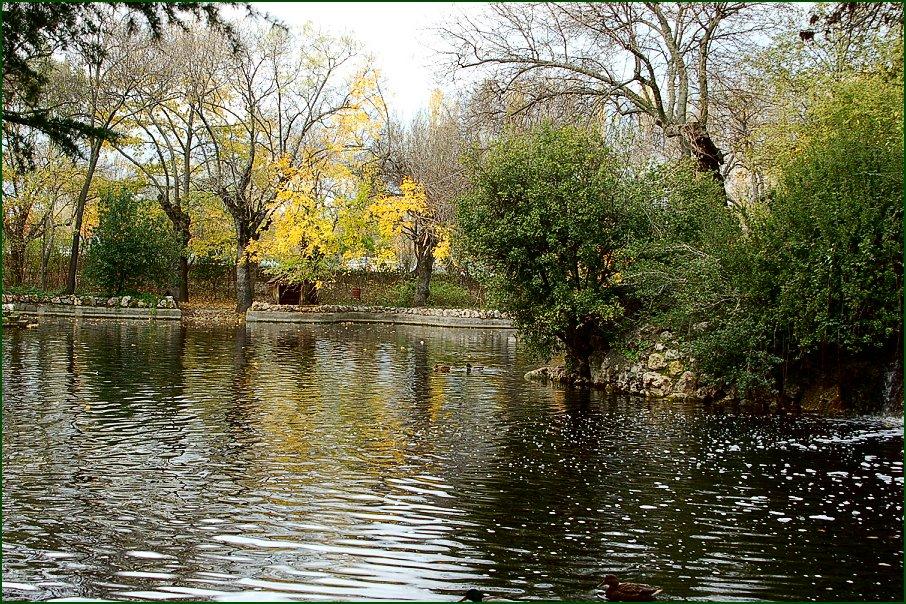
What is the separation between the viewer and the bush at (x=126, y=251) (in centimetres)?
3172

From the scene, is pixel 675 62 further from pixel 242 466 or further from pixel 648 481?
pixel 242 466

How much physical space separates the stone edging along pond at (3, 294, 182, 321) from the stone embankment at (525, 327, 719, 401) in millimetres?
19645

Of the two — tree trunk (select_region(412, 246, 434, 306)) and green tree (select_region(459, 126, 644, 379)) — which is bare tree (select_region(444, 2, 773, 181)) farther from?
tree trunk (select_region(412, 246, 434, 306))

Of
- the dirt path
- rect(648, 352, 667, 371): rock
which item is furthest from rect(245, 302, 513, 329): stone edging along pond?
rect(648, 352, 667, 371): rock

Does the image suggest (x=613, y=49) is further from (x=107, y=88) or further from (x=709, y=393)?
(x=107, y=88)

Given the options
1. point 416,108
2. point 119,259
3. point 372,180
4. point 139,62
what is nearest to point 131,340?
point 119,259

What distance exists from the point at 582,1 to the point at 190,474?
52.5ft

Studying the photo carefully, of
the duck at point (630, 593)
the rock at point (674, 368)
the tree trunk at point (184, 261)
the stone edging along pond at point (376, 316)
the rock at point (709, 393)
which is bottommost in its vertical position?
the duck at point (630, 593)

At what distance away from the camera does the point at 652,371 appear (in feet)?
53.5

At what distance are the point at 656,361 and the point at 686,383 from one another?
821mm

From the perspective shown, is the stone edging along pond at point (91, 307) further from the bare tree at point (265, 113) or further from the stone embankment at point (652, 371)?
the stone embankment at point (652, 371)

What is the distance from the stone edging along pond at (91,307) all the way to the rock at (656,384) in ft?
68.0

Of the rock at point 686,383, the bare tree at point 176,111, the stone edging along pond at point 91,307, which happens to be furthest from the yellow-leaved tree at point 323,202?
the rock at point 686,383

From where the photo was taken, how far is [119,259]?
1248 inches
